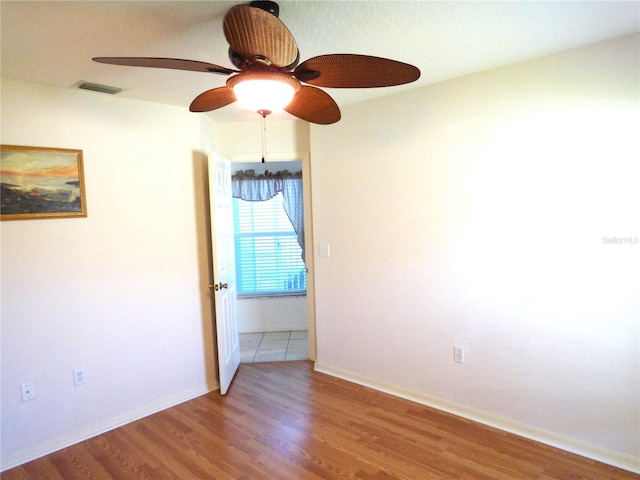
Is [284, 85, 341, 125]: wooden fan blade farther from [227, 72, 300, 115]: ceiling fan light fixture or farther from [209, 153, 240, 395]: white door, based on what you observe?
[209, 153, 240, 395]: white door

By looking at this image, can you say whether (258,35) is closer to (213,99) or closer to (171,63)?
(171,63)

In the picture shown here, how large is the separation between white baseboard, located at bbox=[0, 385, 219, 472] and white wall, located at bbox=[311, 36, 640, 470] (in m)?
1.39

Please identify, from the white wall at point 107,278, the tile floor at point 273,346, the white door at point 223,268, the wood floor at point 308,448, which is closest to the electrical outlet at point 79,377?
the white wall at point 107,278

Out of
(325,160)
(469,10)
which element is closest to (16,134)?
(325,160)

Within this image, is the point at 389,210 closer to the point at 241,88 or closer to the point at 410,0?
the point at 410,0

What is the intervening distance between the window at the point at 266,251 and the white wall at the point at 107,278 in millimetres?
1636

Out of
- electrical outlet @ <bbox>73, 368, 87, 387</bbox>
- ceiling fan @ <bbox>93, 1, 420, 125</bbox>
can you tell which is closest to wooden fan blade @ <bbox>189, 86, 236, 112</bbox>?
ceiling fan @ <bbox>93, 1, 420, 125</bbox>

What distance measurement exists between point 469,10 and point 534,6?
0.27 metres

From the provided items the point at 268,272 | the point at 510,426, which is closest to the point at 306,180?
the point at 268,272

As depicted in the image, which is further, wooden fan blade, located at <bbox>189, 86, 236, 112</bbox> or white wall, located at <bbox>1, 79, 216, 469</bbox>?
white wall, located at <bbox>1, 79, 216, 469</bbox>

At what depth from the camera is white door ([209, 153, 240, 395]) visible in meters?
2.85

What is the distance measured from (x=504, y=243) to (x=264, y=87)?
1.79 metres

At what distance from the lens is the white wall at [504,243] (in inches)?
76.6

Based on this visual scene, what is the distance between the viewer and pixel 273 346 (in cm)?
404
